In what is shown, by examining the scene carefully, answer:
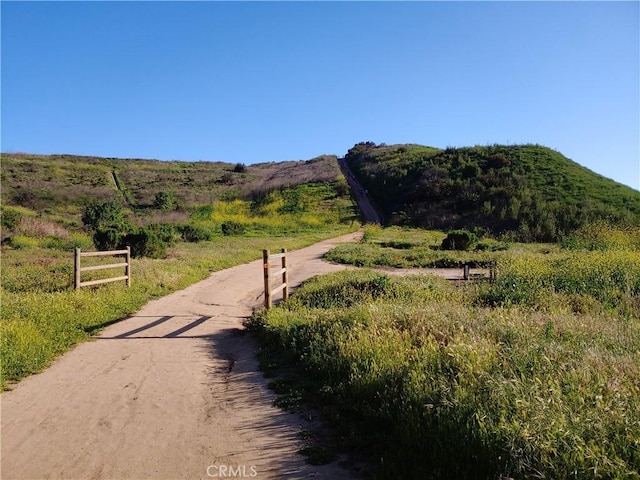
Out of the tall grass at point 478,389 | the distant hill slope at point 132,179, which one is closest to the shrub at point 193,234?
the distant hill slope at point 132,179

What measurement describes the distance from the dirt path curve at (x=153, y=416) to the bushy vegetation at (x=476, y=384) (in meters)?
0.66

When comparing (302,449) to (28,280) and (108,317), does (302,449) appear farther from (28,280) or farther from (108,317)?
(28,280)

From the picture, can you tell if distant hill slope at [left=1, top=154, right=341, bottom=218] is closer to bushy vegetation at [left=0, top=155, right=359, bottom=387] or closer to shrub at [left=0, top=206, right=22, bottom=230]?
bushy vegetation at [left=0, top=155, right=359, bottom=387]

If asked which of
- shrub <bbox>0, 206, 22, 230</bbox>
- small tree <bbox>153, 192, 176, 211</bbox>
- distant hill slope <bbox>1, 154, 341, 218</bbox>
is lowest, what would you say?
shrub <bbox>0, 206, 22, 230</bbox>

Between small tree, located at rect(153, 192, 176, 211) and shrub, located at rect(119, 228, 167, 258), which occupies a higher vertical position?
small tree, located at rect(153, 192, 176, 211)

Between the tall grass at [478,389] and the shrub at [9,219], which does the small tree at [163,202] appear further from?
the tall grass at [478,389]

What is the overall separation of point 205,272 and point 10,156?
229 feet

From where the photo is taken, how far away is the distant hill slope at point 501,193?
32.7 metres

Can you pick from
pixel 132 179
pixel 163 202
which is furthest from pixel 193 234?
pixel 132 179

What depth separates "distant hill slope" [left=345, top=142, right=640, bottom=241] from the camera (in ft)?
107

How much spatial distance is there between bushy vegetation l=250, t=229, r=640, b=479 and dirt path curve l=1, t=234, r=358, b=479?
0.66 meters
